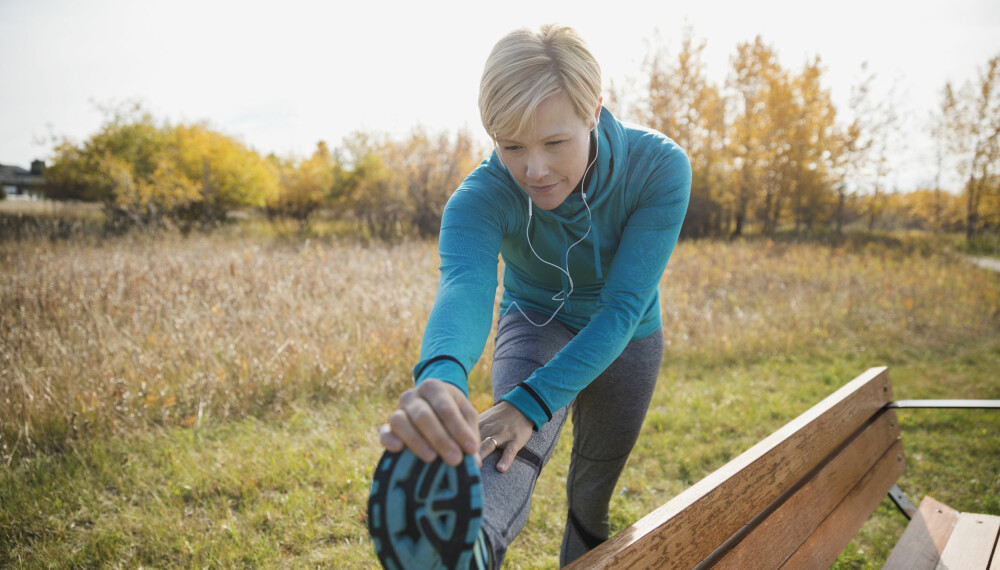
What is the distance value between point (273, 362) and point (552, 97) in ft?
13.0

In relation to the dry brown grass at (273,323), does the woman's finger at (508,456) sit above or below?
above

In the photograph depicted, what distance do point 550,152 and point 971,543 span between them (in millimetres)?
2436

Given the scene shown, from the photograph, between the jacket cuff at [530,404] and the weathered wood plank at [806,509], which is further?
the weathered wood plank at [806,509]

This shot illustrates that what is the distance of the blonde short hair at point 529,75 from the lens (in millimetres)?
1362

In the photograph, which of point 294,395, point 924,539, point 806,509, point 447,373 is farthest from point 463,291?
point 294,395

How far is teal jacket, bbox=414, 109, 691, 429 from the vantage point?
1.33 metres

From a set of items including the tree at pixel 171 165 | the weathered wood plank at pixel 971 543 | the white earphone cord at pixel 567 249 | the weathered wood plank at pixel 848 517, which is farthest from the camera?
the tree at pixel 171 165

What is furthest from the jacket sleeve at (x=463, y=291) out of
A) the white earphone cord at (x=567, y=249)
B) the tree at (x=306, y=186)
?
the tree at (x=306, y=186)

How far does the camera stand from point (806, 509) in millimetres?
1826

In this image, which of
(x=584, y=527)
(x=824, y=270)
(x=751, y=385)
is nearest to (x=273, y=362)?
(x=584, y=527)

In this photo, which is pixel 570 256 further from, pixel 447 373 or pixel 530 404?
pixel 447 373

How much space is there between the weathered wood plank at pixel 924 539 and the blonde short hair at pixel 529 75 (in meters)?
2.22

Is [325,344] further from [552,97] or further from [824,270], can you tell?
[824,270]

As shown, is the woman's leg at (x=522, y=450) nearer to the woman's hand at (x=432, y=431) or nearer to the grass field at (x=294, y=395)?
the woman's hand at (x=432, y=431)
